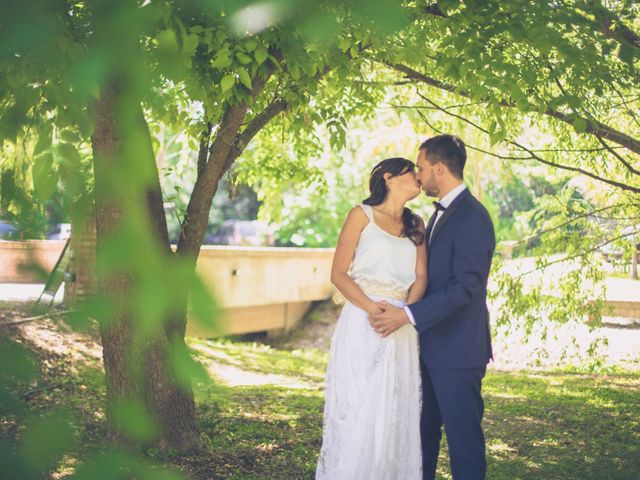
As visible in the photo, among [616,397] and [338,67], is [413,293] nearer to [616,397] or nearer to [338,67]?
[338,67]

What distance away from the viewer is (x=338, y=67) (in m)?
5.02

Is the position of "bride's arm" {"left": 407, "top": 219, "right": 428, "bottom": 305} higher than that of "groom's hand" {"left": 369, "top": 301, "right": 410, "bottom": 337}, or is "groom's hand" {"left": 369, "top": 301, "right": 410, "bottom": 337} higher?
"bride's arm" {"left": 407, "top": 219, "right": 428, "bottom": 305}

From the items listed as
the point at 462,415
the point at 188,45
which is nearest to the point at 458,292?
the point at 462,415

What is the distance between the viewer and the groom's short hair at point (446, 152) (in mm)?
4129

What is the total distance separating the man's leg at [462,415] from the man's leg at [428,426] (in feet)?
0.79

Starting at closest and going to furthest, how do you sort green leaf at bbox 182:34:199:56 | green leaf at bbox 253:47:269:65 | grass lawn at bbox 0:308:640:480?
green leaf at bbox 182:34:199:56 < green leaf at bbox 253:47:269:65 < grass lawn at bbox 0:308:640:480

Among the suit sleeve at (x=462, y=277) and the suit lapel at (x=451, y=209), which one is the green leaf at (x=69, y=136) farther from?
the suit lapel at (x=451, y=209)

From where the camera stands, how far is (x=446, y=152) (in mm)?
4137

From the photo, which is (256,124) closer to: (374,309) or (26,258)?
(374,309)

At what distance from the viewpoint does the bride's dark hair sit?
4340 millimetres

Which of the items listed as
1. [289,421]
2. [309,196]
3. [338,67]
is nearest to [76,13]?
[338,67]

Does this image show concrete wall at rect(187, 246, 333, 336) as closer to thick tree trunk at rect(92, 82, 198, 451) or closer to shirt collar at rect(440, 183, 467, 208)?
shirt collar at rect(440, 183, 467, 208)

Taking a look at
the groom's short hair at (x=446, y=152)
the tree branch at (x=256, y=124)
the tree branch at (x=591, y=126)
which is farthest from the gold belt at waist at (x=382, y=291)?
the tree branch at (x=591, y=126)

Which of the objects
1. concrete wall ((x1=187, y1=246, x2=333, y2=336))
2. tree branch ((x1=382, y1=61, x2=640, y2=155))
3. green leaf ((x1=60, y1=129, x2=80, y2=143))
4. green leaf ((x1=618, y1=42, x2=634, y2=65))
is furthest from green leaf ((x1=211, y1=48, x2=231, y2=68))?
concrete wall ((x1=187, y1=246, x2=333, y2=336))
